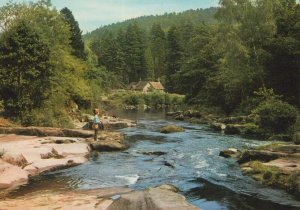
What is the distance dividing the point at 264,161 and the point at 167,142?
422 inches

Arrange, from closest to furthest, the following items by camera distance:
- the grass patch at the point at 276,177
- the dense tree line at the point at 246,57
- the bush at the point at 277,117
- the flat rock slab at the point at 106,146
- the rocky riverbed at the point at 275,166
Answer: the grass patch at the point at 276,177, the rocky riverbed at the point at 275,166, the flat rock slab at the point at 106,146, the bush at the point at 277,117, the dense tree line at the point at 246,57

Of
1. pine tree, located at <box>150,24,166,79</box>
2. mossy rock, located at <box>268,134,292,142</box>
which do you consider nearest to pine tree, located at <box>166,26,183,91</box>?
pine tree, located at <box>150,24,166,79</box>

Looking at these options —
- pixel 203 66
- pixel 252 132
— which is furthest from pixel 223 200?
pixel 203 66

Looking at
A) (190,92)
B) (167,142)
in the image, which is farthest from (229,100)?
(167,142)

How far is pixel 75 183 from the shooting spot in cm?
1650

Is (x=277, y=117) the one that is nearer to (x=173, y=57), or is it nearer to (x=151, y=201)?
(x=151, y=201)

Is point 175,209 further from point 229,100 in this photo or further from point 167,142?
point 229,100

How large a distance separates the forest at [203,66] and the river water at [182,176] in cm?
1109

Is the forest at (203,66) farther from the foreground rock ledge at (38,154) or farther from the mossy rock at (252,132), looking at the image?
the foreground rock ledge at (38,154)

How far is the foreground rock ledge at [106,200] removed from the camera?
1220cm

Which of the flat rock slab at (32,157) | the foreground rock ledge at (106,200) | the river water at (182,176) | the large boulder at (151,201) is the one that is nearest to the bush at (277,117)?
the river water at (182,176)

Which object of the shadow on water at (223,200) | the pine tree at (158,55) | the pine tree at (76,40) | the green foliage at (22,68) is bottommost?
the shadow on water at (223,200)

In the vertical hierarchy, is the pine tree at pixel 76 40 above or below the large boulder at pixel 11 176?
above

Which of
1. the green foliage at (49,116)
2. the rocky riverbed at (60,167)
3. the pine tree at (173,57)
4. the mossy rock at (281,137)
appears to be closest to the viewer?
the rocky riverbed at (60,167)
